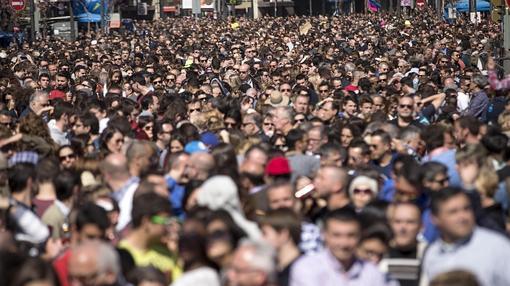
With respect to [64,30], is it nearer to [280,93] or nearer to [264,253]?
[280,93]

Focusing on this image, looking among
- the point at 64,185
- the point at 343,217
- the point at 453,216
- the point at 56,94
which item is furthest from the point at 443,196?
the point at 56,94

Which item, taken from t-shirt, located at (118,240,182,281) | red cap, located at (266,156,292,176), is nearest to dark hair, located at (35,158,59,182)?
red cap, located at (266,156,292,176)

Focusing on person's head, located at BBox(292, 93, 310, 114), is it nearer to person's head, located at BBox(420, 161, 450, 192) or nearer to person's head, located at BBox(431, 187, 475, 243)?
person's head, located at BBox(420, 161, 450, 192)

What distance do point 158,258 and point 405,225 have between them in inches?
56.3

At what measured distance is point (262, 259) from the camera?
677 centimetres

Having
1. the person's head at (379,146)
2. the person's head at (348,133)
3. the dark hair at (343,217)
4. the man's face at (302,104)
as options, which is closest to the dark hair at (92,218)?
the dark hair at (343,217)

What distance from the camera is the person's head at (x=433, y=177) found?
955 cm

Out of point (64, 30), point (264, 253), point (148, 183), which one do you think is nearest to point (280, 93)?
point (148, 183)

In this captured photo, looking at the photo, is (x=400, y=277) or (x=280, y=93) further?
(x=280, y=93)

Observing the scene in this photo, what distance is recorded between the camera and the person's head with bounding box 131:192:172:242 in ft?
27.6

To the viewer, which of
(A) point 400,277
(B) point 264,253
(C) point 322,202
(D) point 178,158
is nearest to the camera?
(B) point 264,253

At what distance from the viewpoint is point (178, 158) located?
36.2 feet

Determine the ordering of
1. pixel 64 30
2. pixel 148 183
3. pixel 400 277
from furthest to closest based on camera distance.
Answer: pixel 64 30 < pixel 148 183 < pixel 400 277

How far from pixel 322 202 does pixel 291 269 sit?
8.28 feet
